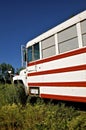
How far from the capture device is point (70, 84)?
7426 millimetres

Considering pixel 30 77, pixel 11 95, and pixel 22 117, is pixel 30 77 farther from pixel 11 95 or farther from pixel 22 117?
pixel 22 117

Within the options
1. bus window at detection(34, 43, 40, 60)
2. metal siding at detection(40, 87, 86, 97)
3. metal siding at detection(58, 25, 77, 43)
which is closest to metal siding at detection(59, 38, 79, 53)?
metal siding at detection(58, 25, 77, 43)

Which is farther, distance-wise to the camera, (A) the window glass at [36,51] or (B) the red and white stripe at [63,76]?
(A) the window glass at [36,51]

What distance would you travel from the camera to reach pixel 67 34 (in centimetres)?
Result: 772

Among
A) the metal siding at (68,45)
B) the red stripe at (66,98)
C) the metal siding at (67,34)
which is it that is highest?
the metal siding at (67,34)

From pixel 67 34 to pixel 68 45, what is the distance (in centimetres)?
34

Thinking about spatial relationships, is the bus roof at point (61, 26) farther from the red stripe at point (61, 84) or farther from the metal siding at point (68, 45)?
the red stripe at point (61, 84)

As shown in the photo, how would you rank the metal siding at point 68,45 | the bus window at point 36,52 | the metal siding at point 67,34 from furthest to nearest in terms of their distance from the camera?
the bus window at point 36,52 → the metal siding at point 67,34 → the metal siding at point 68,45

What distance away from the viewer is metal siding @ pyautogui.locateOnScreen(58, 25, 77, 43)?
7.41m

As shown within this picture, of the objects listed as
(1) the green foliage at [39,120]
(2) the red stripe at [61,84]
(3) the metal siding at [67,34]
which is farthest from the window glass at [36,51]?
(1) the green foliage at [39,120]

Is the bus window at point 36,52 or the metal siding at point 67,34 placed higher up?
the metal siding at point 67,34

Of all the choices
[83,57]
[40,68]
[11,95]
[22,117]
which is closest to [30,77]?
[40,68]

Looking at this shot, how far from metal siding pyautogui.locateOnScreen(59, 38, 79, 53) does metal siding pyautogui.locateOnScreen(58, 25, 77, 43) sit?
0.12 metres

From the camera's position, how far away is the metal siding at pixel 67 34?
7.41 meters
